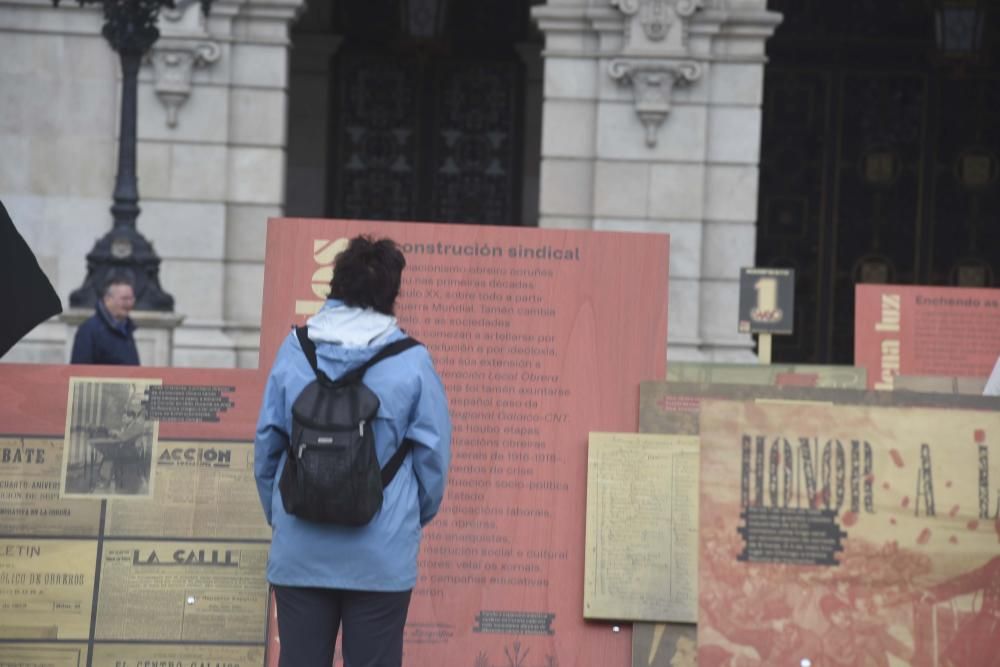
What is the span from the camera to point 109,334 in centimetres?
1184

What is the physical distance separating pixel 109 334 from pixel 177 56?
5784 mm

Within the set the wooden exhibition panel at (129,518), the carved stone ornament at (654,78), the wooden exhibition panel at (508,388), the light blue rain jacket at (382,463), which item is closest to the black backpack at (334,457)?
the light blue rain jacket at (382,463)

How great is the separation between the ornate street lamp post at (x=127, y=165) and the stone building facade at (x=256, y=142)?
3184mm

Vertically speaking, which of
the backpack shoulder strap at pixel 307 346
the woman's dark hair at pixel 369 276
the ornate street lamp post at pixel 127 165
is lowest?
the backpack shoulder strap at pixel 307 346

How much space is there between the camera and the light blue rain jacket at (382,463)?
5.56 metres

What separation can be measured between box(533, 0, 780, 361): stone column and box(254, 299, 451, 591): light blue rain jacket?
11.7 meters

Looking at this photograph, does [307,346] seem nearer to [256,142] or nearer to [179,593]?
[179,593]

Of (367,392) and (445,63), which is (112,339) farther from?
(445,63)

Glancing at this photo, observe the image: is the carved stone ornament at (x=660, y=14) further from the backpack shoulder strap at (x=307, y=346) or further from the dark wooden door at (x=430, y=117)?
the backpack shoulder strap at (x=307, y=346)

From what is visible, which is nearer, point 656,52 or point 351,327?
point 351,327

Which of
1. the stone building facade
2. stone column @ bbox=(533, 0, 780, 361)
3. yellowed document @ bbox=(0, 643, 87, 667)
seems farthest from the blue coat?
stone column @ bbox=(533, 0, 780, 361)

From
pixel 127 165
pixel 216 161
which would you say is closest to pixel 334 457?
pixel 127 165

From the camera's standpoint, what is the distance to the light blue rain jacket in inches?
219

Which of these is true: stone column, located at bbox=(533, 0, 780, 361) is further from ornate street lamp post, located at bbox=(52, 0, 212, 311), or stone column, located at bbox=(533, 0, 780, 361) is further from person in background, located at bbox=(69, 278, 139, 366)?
person in background, located at bbox=(69, 278, 139, 366)
